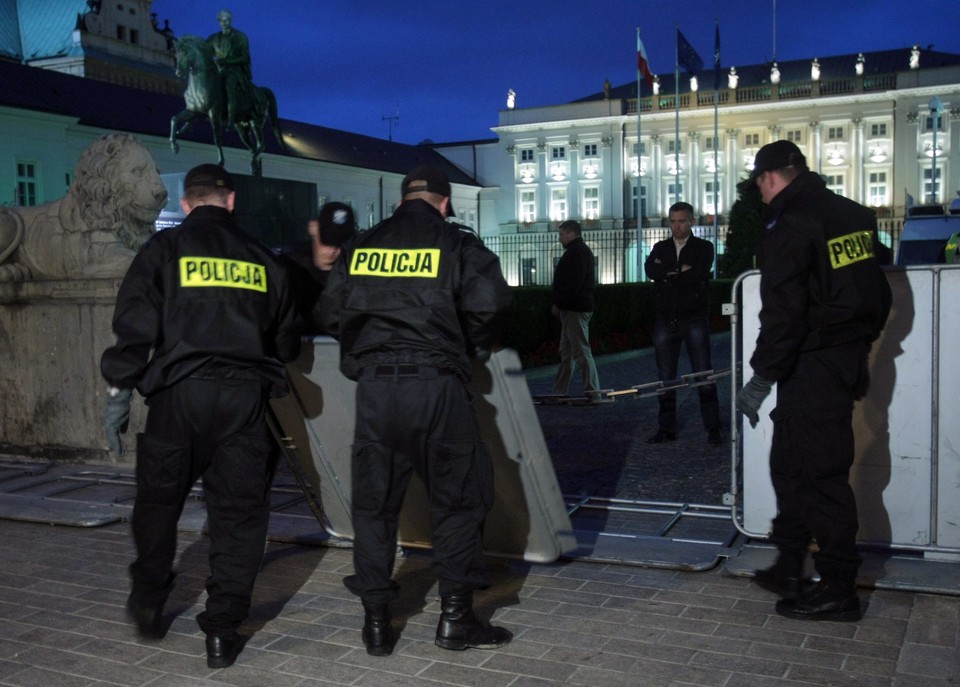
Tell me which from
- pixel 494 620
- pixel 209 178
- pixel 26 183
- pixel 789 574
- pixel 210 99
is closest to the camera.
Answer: pixel 209 178

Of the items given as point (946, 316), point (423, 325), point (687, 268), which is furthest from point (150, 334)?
point (687, 268)

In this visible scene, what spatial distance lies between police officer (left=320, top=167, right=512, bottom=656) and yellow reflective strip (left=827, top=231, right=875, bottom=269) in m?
1.31

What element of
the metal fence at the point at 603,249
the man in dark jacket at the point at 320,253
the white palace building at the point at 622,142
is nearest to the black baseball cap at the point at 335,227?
the man in dark jacket at the point at 320,253

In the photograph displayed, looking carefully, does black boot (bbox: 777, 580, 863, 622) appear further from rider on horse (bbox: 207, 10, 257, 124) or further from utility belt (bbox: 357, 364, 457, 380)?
rider on horse (bbox: 207, 10, 257, 124)

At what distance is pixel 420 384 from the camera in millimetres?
4012

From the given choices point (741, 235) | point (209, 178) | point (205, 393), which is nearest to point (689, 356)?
point (209, 178)

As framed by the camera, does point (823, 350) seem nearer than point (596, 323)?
Yes

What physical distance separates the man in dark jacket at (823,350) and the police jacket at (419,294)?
3.70 feet

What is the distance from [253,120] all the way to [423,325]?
14.4 metres

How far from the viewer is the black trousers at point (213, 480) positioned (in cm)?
404

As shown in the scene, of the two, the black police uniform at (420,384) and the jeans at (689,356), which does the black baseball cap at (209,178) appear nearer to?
the black police uniform at (420,384)

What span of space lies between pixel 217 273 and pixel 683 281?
543 centimetres

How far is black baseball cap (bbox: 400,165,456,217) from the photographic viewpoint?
165 inches

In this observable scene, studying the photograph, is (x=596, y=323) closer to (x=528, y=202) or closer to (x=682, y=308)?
(x=682, y=308)
